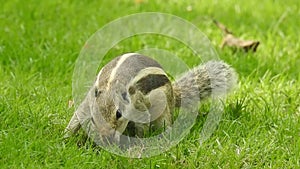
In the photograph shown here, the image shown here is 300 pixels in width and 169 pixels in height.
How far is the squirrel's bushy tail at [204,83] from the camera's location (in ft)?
10.5

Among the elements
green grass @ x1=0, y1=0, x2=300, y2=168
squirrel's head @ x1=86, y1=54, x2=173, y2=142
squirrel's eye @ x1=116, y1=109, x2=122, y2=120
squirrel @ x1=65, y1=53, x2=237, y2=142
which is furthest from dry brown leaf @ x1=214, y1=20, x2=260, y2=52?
squirrel's eye @ x1=116, y1=109, x2=122, y2=120

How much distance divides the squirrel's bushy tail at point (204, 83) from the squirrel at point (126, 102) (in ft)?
0.22

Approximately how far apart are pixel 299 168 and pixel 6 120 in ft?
4.00

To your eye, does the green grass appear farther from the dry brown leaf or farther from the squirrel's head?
the squirrel's head

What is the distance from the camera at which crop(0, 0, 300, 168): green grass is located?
2.78m

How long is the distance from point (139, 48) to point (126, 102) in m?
1.50

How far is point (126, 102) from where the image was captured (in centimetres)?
265

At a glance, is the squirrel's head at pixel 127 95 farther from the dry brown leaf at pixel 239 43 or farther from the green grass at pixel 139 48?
the dry brown leaf at pixel 239 43

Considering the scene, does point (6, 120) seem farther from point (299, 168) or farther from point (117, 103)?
point (299, 168)

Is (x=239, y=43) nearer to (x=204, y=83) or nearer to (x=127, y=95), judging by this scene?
(x=204, y=83)

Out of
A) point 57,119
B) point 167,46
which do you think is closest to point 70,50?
point 167,46

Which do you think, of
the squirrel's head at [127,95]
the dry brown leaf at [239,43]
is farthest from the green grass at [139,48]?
the squirrel's head at [127,95]

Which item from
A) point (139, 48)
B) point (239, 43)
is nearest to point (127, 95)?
point (139, 48)

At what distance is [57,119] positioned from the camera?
9.98 ft
